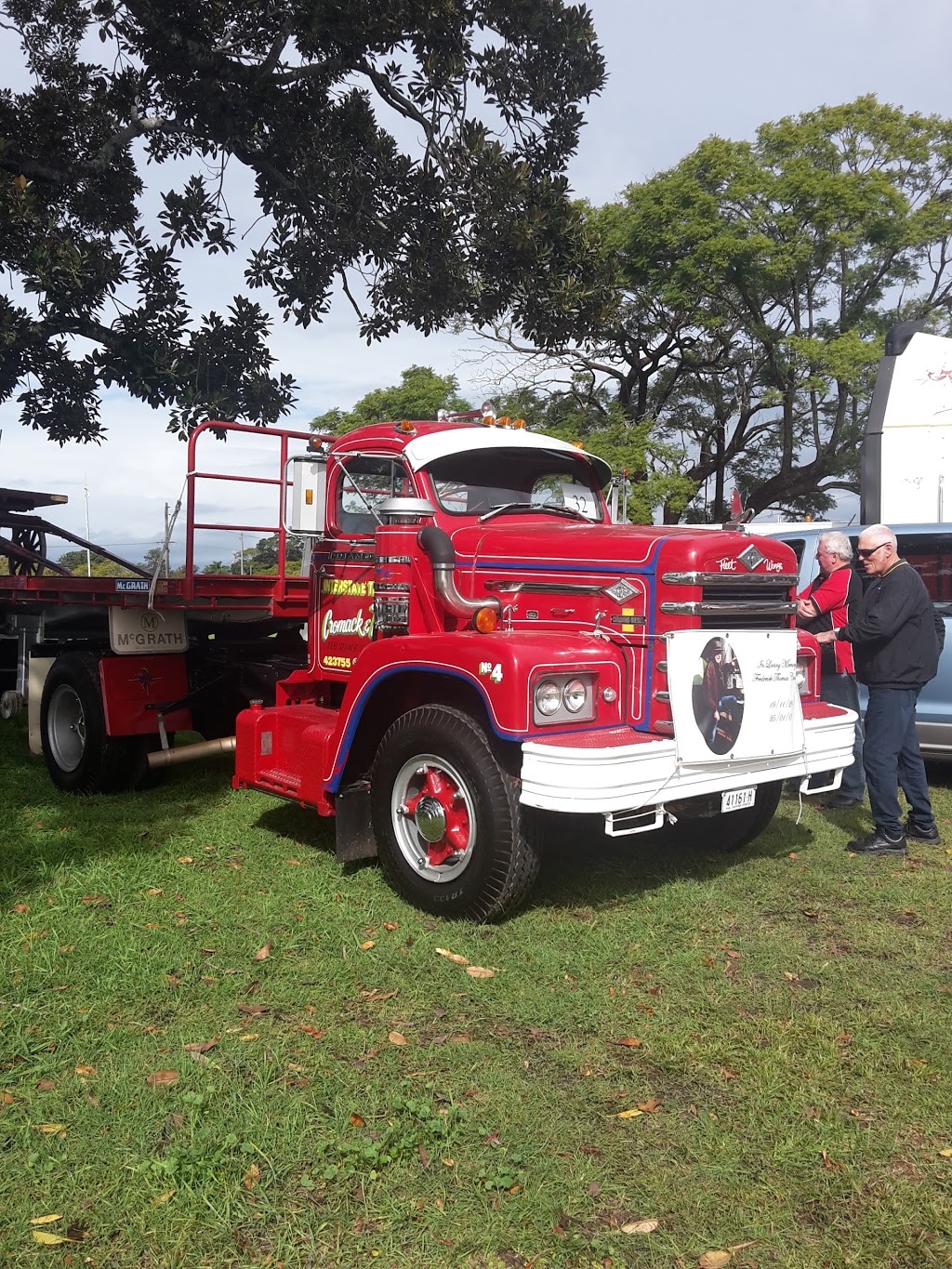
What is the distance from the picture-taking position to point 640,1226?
2.74m

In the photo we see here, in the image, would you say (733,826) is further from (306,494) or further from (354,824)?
(306,494)

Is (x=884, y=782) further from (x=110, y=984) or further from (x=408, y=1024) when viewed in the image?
(x=110, y=984)

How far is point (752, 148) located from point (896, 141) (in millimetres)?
3185

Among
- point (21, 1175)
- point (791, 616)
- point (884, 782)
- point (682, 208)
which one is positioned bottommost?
point (21, 1175)

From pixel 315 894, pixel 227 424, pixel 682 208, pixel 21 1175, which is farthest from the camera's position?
pixel 682 208

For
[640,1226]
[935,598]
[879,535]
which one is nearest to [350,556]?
[879,535]

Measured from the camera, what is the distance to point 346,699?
533 centimetres

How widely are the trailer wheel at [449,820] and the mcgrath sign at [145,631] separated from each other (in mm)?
2824

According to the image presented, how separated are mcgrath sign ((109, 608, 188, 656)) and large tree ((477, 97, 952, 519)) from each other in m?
16.5

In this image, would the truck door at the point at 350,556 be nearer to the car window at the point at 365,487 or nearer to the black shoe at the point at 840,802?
the car window at the point at 365,487

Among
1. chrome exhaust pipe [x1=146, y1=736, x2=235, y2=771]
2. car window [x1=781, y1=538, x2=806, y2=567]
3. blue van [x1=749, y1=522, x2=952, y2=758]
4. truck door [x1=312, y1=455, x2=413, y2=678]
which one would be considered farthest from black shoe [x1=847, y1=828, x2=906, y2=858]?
chrome exhaust pipe [x1=146, y1=736, x2=235, y2=771]

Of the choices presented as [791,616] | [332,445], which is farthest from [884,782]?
[332,445]

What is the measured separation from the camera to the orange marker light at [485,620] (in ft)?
16.8

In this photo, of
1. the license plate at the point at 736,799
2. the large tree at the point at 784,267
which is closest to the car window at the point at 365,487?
the license plate at the point at 736,799
